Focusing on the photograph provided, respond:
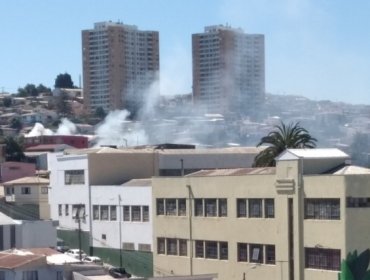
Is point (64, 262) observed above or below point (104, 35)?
below

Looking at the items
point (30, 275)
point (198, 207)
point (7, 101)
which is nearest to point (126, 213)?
point (198, 207)

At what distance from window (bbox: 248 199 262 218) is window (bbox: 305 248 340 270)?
2.80 m

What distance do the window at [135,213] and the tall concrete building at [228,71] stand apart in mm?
105774

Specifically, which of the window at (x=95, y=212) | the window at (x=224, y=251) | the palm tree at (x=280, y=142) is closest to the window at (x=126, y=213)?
the window at (x=95, y=212)

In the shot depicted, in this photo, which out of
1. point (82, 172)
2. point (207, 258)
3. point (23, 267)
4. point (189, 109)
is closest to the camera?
point (23, 267)

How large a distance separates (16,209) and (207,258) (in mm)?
14291

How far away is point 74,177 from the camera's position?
5250 cm

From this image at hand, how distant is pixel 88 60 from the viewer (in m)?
166

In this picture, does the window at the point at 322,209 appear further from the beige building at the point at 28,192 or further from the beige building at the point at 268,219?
the beige building at the point at 28,192

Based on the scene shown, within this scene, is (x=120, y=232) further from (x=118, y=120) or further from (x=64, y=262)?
(x=118, y=120)

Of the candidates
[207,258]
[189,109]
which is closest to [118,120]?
[189,109]

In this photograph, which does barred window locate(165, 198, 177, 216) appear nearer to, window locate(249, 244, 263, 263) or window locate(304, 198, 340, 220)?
window locate(249, 244, 263, 263)

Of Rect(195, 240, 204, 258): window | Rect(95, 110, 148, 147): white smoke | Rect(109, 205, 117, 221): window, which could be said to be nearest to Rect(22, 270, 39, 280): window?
Rect(195, 240, 204, 258): window

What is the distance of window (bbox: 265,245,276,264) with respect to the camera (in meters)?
39.0
